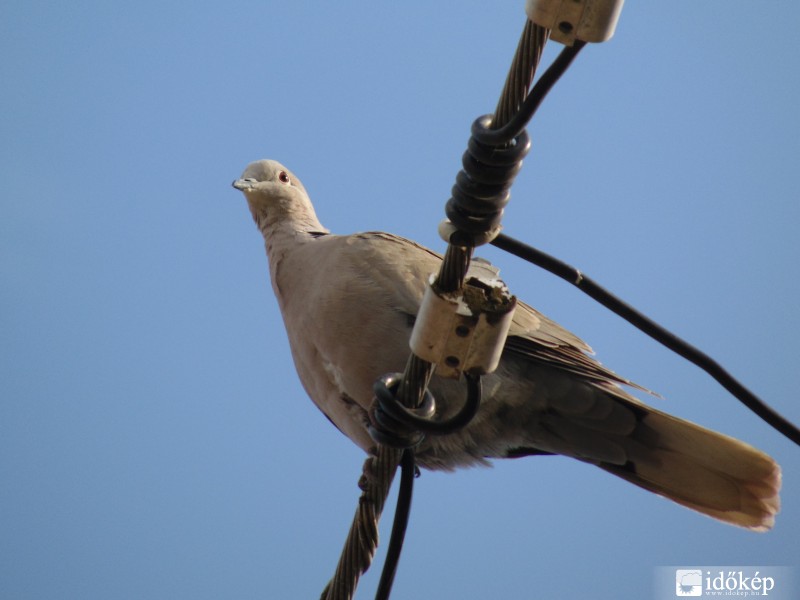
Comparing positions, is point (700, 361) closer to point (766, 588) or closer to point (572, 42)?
point (572, 42)

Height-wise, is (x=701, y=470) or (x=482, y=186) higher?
(x=701, y=470)

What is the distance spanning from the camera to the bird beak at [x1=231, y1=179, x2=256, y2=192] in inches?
194

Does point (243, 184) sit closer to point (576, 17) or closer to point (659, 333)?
point (659, 333)

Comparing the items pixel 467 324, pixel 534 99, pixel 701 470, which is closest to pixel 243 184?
pixel 701 470

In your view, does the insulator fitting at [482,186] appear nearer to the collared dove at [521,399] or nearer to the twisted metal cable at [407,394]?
the twisted metal cable at [407,394]

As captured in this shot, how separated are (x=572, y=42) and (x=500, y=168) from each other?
303mm

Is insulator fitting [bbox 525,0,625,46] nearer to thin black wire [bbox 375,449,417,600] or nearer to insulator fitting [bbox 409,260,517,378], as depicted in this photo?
insulator fitting [bbox 409,260,517,378]

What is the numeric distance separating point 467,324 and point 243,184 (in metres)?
3.08

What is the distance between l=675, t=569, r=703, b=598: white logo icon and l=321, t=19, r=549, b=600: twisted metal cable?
213 inches

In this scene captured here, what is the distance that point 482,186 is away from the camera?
200 cm

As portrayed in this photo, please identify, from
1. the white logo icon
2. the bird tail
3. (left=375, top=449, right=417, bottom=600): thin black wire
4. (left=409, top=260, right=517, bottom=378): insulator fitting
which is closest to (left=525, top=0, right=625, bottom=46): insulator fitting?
(left=409, top=260, right=517, bottom=378): insulator fitting

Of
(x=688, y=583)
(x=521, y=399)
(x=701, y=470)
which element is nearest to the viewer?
(x=701, y=470)

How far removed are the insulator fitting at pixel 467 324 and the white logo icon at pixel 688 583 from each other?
581cm

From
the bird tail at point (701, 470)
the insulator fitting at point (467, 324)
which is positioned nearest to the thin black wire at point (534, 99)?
the insulator fitting at point (467, 324)
